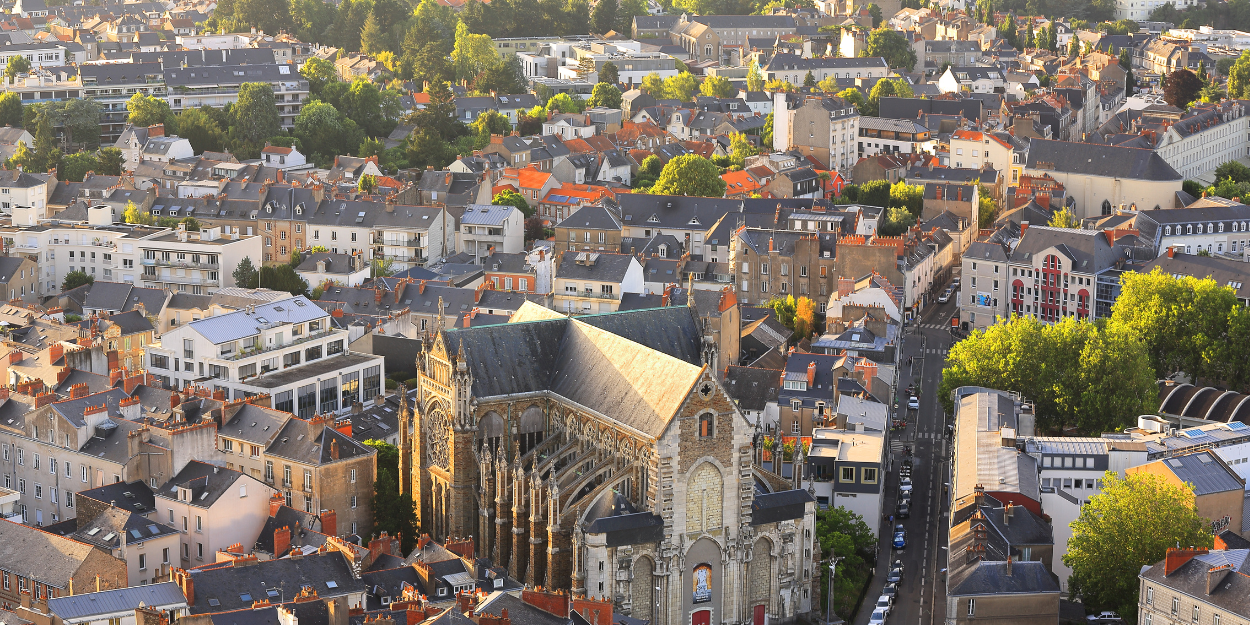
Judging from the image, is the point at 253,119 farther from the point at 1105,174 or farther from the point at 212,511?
the point at 212,511

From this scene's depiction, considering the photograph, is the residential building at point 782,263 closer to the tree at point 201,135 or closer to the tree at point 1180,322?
the tree at point 1180,322

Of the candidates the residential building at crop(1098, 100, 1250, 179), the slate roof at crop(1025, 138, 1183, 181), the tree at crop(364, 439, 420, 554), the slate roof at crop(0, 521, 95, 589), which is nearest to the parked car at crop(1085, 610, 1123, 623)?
the tree at crop(364, 439, 420, 554)

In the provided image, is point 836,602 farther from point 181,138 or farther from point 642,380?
point 181,138

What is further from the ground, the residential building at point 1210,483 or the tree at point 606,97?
the tree at point 606,97

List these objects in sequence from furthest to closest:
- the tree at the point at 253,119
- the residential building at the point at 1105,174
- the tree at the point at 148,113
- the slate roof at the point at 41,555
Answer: the tree at the point at 253,119 < the tree at the point at 148,113 < the residential building at the point at 1105,174 < the slate roof at the point at 41,555

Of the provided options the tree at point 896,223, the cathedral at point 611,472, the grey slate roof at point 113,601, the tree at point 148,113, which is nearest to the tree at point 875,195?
the tree at point 896,223

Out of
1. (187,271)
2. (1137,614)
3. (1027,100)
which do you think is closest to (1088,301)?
(1137,614)
